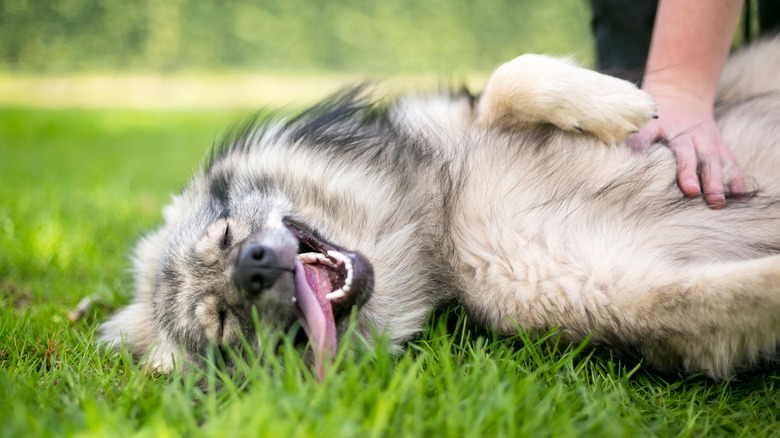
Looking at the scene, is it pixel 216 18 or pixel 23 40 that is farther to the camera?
pixel 216 18

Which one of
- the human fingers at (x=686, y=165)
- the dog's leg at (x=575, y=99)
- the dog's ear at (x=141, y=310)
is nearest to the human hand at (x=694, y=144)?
→ the human fingers at (x=686, y=165)

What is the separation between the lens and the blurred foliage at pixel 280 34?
16.3m

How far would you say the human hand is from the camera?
2.21m

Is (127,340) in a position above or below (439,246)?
below

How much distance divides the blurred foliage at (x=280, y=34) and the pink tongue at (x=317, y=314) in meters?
15.6

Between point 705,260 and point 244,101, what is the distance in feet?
45.6

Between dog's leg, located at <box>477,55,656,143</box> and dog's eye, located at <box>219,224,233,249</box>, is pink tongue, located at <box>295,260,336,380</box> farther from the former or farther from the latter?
dog's leg, located at <box>477,55,656,143</box>

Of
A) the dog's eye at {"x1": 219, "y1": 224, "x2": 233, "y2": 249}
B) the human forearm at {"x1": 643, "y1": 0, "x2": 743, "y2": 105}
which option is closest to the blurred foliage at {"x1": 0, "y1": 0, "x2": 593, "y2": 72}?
the human forearm at {"x1": 643, "y1": 0, "x2": 743, "y2": 105}

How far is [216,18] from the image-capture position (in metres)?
18.3

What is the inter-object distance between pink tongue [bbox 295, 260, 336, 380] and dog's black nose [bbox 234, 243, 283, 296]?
112mm

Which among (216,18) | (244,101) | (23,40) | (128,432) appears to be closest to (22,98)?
(23,40)

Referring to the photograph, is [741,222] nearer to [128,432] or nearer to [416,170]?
[416,170]

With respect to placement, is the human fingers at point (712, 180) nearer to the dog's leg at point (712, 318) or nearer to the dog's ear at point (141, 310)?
the dog's leg at point (712, 318)

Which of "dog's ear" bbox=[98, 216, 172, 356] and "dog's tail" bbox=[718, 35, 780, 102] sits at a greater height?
"dog's tail" bbox=[718, 35, 780, 102]
